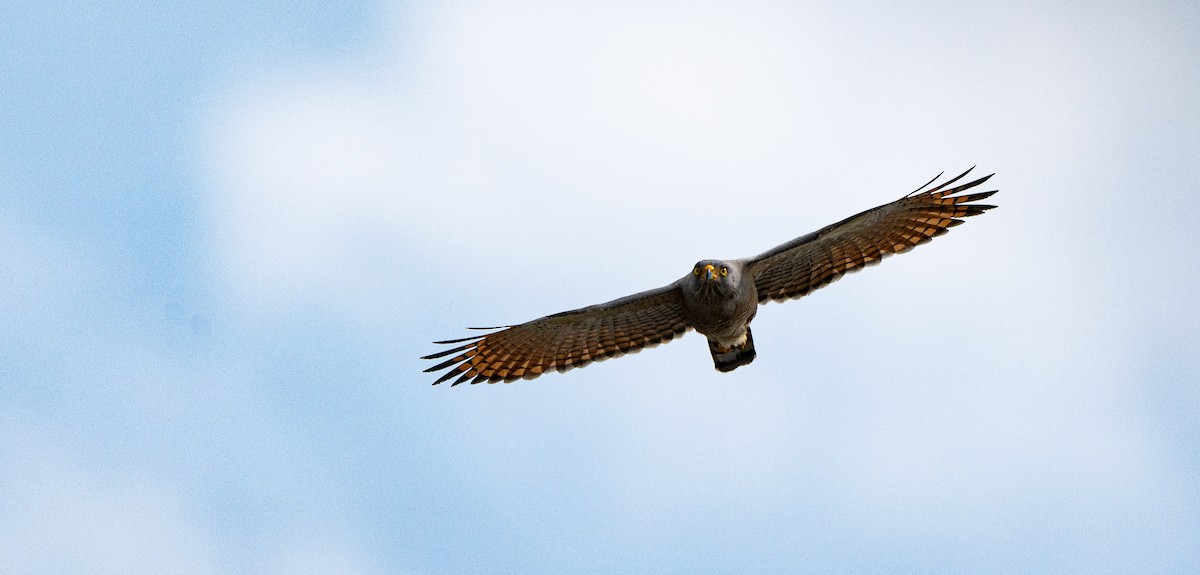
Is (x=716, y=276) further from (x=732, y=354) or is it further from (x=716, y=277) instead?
(x=732, y=354)

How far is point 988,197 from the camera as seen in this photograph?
16031 mm

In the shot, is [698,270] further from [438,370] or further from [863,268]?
[438,370]

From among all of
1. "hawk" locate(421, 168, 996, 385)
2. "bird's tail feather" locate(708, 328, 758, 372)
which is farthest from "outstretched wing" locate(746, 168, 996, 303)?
"bird's tail feather" locate(708, 328, 758, 372)

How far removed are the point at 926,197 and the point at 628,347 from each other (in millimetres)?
4038

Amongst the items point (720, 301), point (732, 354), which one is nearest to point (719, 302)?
point (720, 301)

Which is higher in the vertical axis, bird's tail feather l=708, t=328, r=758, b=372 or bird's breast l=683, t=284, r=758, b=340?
bird's breast l=683, t=284, r=758, b=340

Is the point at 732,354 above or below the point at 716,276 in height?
below

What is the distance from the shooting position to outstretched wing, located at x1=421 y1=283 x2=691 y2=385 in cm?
1622

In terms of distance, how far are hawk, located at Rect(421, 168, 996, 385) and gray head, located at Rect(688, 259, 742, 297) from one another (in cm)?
1

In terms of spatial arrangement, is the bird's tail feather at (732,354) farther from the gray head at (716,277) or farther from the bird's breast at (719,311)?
the gray head at (716,277)

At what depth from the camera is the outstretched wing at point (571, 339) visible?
53.2 feet

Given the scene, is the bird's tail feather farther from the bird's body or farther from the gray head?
the gray head

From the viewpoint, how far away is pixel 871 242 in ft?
52.9

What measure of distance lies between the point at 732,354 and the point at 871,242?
86.5 inches
